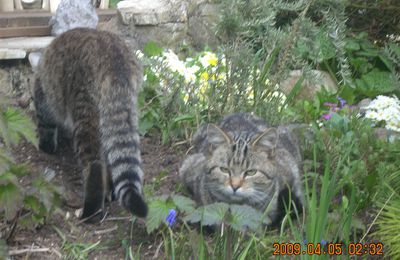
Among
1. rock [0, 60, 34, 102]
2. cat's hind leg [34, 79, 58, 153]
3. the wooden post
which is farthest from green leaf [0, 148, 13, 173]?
the wooden post

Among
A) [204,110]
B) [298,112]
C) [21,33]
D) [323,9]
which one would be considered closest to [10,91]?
[21,33]

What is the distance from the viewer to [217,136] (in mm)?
4934

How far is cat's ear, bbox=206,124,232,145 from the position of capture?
489cm

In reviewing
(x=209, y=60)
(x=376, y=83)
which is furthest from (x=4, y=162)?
(x=376, y=83)

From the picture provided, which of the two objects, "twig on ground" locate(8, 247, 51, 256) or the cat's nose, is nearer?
"twig on ground" locate(8, 247, 51, 256)

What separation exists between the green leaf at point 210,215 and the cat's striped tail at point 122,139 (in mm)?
329

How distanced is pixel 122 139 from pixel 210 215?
3.38ft

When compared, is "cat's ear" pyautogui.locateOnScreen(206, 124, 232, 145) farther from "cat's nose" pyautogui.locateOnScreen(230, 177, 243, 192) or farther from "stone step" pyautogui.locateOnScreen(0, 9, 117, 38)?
"stone step" pyautogui.locateOnScreen(0, 9, 117, 38)

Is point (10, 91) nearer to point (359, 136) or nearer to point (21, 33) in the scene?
point (21, 33)

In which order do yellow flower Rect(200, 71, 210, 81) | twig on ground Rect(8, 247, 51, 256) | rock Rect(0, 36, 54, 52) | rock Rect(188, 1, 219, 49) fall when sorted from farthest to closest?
rock Rect(188, 1, 219, 49) → rock Rect(0, 36, 54, 52) → yellow flower Rect(200, 71, 210, 81) → twig on ground Rect(8, 247, 51, 256)

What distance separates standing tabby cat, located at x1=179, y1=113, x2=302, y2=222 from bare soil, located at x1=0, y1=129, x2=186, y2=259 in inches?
17.5

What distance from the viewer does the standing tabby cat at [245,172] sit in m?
4.73

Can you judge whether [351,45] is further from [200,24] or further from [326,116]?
[326,116]

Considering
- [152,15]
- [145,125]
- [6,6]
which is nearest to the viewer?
[145,125]
